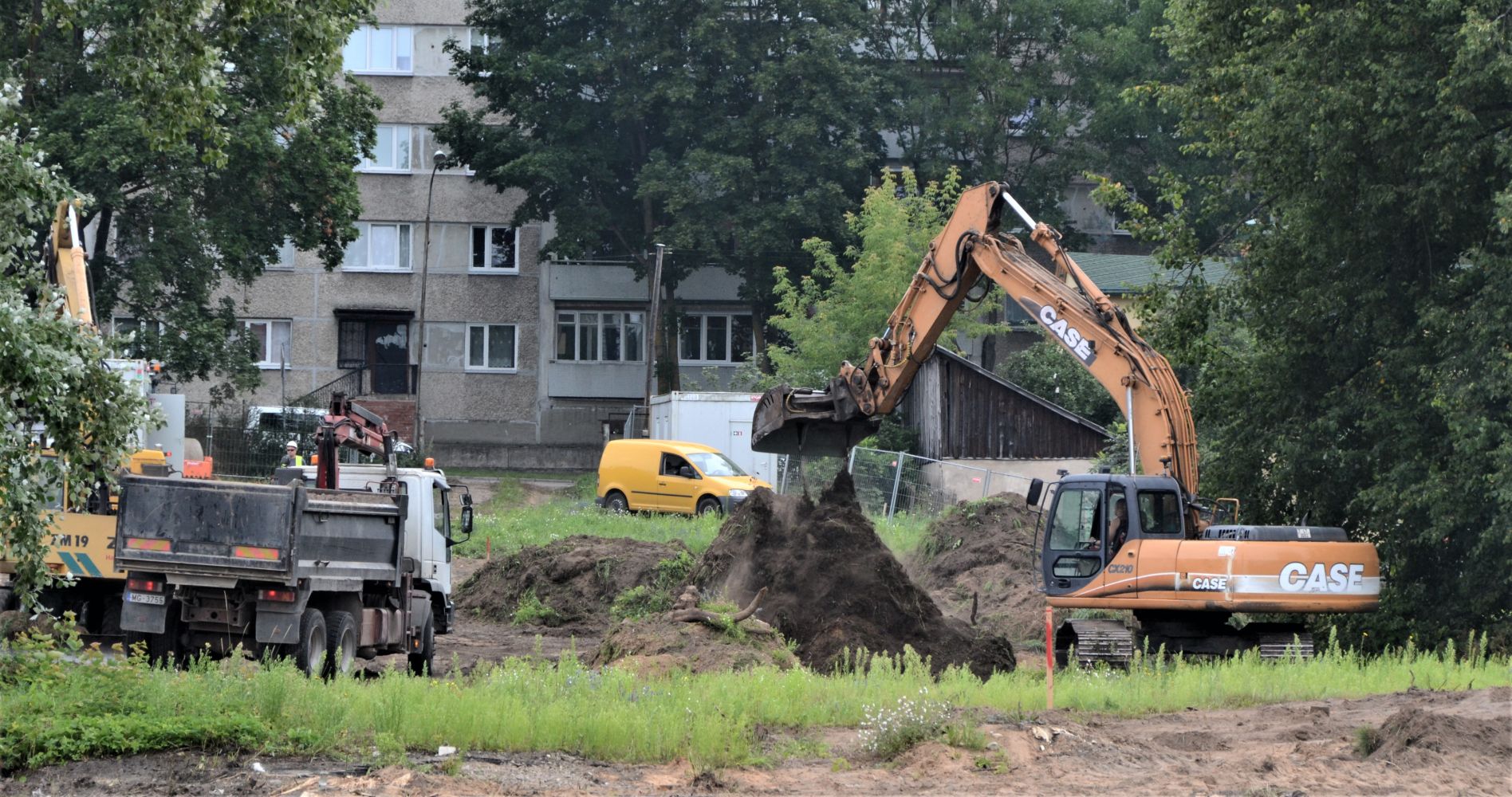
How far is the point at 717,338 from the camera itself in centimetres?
5375

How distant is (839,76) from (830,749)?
38758mm

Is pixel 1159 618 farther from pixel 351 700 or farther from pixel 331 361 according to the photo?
pixel 331 361

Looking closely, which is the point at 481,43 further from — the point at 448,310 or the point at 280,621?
the point at 280,621

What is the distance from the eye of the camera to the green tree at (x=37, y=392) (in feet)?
31.2

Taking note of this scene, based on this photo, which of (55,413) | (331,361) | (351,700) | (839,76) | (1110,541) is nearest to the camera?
(55,413)

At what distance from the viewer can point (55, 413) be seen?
32.2 feet

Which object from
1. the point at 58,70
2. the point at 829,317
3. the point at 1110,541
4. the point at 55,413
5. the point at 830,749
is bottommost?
the point at 830,749

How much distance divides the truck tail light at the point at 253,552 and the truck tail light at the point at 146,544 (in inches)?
24.1

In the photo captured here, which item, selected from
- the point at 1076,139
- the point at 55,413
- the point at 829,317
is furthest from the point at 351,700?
the point at 1076,139

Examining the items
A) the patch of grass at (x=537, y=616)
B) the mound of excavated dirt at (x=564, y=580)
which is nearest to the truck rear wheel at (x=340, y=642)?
the mound of excavated dirt at (x=564, y=580)

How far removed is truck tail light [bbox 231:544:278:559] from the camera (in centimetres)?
1334

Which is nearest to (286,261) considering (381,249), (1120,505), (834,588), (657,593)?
(381,249)

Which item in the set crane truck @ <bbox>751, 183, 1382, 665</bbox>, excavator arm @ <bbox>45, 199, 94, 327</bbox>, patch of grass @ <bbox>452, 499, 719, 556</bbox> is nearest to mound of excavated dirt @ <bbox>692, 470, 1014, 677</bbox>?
crane truck @ <bbox>751, 183, 1382, 665</bbox>

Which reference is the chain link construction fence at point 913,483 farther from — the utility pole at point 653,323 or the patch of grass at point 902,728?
the patch of grass at point 902,728
